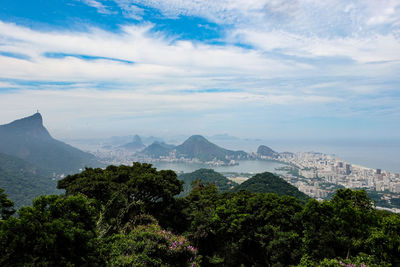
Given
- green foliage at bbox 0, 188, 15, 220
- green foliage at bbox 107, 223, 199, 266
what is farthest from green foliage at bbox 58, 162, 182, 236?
green foliage at bbox 0, 188, 15, 220

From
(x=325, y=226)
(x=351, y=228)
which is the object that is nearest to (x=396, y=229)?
(x=351, y=228)

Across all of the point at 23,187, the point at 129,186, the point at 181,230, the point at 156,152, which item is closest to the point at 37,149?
the point at 156,152

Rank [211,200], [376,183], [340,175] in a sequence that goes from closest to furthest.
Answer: [211,200], [376,183], [340,175]

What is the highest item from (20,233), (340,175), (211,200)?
(20,233)

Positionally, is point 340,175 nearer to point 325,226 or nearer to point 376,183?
point 376,183

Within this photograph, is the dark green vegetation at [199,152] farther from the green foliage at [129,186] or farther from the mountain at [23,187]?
the green foliage at [129,186]

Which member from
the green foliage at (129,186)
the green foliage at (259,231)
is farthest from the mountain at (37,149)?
the green foliage at (259,231)

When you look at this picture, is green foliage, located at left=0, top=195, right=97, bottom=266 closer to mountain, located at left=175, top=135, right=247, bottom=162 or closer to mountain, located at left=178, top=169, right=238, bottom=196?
mountain, located at left=178, top=169, right=238, bottom=196

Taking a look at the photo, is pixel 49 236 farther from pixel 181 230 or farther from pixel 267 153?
pixel 267 153
